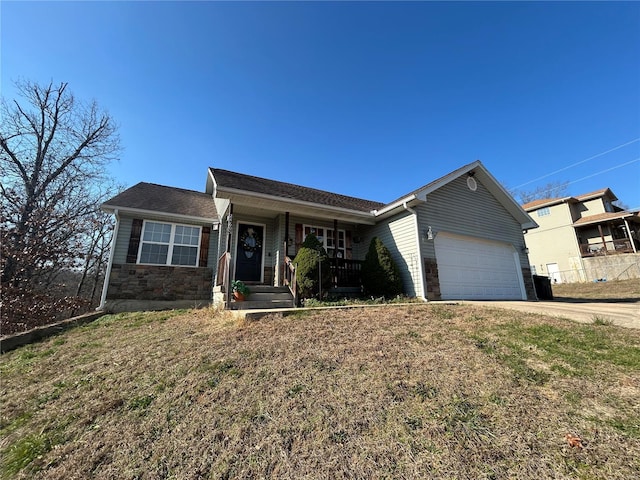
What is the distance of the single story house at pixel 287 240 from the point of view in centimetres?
814

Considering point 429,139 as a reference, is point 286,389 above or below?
below

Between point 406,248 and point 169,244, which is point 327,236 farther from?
point 169,244

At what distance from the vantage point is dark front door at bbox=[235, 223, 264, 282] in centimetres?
891

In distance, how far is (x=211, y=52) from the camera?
27.7ft

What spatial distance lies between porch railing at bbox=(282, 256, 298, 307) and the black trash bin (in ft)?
35.2

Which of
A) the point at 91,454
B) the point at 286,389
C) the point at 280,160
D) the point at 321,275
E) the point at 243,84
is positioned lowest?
the point at 91,454

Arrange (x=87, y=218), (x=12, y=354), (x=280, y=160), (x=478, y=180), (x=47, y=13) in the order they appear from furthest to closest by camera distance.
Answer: (x=87, y=218)
(x=280, y=160)
(x=478, y=180)
(x=47, y=13)
(x=12, y=354)

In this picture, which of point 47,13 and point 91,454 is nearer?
point 91,454

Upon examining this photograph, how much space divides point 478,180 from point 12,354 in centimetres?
1430

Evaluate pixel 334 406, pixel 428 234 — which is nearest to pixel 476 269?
pixel 428 234

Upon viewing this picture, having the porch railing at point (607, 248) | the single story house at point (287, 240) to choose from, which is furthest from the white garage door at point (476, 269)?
the porch railing at point (607, 248)

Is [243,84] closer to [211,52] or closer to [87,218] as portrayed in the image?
[211,52]

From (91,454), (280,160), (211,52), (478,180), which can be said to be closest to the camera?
(91,454)

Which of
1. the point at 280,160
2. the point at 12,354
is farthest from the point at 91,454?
the point at 280,160
